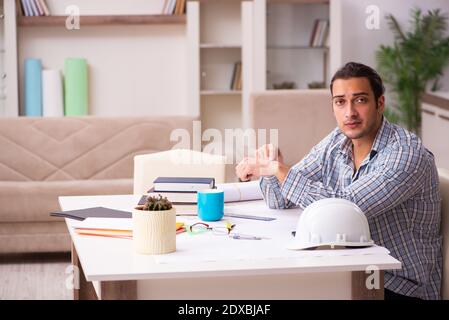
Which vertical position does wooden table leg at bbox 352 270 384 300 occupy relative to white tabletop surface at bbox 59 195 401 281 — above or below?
below

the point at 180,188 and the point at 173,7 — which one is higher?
the point at 173,7

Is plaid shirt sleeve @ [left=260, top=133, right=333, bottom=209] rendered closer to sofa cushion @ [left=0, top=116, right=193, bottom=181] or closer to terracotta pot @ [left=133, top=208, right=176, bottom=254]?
terracotta pot @ [left=133, top=208, right=176, bottom=254]

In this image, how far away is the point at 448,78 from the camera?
25.3 feet

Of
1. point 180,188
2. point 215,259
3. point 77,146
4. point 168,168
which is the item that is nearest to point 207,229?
point 180,188

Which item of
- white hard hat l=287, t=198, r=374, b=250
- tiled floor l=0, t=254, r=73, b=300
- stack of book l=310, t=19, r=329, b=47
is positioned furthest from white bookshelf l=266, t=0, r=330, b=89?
white hard hat l=287, t=198, r=374, b=250

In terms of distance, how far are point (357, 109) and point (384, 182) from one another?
29cm

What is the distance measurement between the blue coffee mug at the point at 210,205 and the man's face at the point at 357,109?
0.44 m

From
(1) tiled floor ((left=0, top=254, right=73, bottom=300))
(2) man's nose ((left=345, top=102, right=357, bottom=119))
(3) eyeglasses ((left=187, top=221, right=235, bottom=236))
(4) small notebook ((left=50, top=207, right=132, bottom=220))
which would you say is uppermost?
(2) man's nose ((left=345, top=102, right=357, bottom=119))

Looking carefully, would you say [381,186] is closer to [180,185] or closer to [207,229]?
[207,229]

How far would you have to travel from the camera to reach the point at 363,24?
7625 mm

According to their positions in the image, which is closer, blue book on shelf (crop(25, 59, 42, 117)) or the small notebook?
the small notebook

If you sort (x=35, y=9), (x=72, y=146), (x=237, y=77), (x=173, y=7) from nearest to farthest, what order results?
(x=72, y=146), (x=35, y=9), (x=173, y=7), (x=237, y=77)

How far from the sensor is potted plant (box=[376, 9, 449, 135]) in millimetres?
7375

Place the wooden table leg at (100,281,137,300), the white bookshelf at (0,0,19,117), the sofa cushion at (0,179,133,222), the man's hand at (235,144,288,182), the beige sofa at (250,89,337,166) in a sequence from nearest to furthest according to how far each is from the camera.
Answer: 1. the wooden table leg at (100,281,137,300)
2. the man's hand at (235,144,288,182)
3. the sofa cushion at (0,179,133,222)
4. the beige sofa at (250,89,337,166)
5. the white bookshelf at (0,0,19,117)
